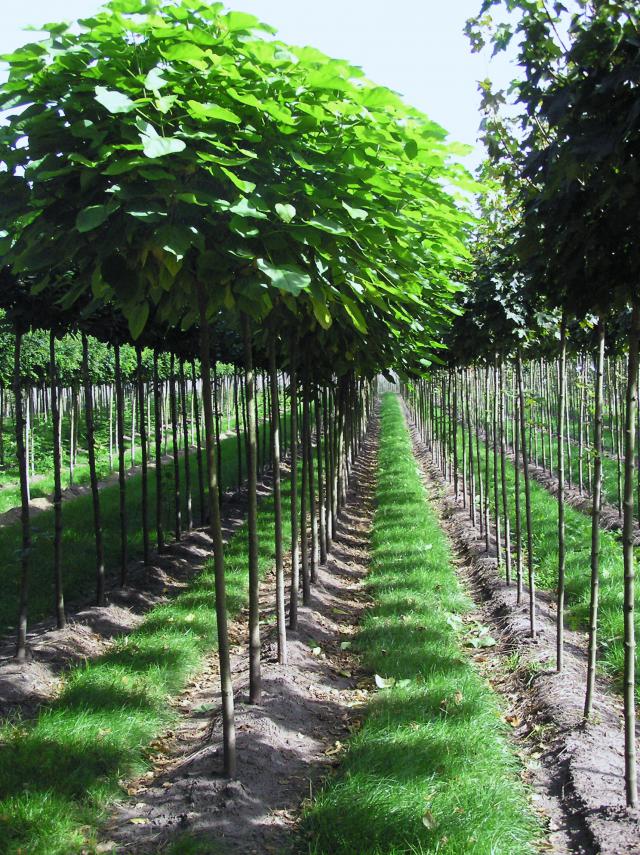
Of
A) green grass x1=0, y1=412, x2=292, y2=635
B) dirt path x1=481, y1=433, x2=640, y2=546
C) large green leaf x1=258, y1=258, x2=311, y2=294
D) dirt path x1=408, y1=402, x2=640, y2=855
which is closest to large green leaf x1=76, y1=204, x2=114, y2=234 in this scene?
large green leaf x1=258, y1=258, x2=311, y2=294

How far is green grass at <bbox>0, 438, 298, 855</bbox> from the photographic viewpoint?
3.41m

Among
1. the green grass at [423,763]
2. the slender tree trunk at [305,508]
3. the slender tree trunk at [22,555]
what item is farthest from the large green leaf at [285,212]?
the slender tree trunk at [305,508]

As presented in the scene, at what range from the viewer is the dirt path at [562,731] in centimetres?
360

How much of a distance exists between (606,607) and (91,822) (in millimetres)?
→ 4935

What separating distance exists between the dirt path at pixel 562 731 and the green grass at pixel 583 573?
202mm

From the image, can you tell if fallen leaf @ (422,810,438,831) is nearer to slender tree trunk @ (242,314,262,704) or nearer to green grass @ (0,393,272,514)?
slender tree trunk @ (242,314,262,704)

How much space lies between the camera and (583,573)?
25.0ft

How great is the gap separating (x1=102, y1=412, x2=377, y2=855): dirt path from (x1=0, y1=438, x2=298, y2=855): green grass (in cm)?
14

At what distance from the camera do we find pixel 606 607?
6.59m

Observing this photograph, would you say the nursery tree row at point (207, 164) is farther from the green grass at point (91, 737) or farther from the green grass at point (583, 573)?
the green grass at point (583, 573)

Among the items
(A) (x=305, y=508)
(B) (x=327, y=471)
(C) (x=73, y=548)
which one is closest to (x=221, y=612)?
(A) (x=305, y=508)

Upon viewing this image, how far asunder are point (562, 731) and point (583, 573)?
334 cm

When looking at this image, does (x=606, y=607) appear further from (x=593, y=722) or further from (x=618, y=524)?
(x=618, y=524)

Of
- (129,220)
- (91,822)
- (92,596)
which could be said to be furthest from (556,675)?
(92,596)
